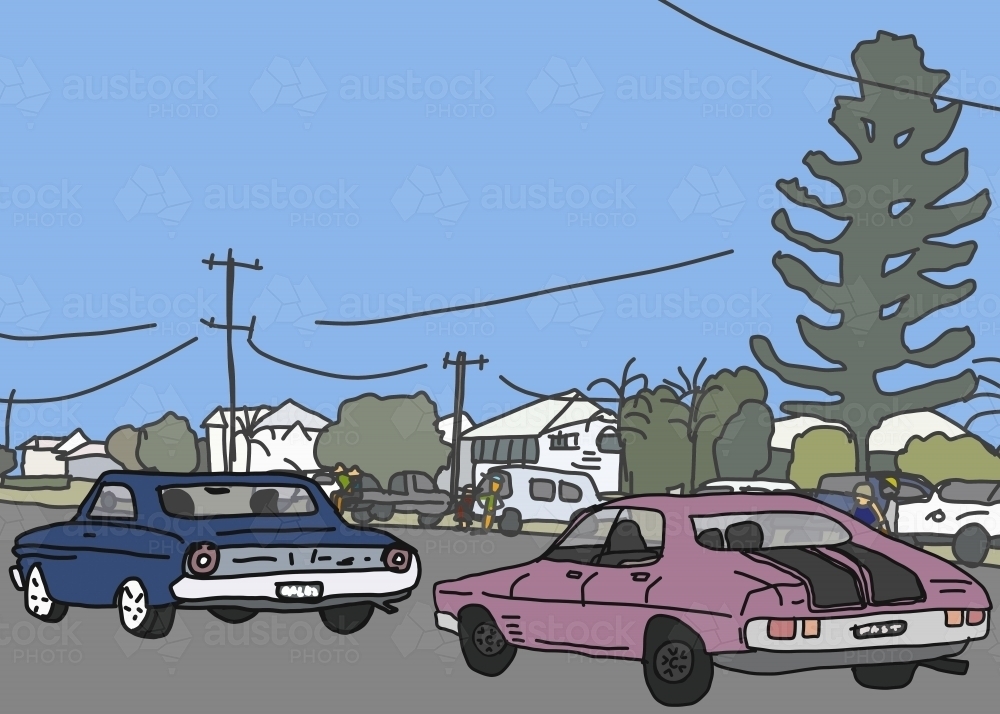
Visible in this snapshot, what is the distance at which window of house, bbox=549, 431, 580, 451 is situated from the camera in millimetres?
71356

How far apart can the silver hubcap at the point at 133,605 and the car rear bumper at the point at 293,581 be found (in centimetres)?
68

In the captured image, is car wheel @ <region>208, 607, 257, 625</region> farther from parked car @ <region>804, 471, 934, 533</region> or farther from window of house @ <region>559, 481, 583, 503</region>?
window of house @ <region>559, 481, 583, 503</region>

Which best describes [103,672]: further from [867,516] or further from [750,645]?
[867,516]

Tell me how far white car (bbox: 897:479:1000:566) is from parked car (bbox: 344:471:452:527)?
18.1 meters

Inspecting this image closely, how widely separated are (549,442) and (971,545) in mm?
46683

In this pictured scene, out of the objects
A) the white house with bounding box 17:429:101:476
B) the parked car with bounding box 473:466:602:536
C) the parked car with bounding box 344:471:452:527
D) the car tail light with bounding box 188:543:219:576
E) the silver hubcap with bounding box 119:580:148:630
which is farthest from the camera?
the white house with bounding box 17:429:101:476

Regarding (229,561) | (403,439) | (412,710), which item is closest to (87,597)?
(229,561)

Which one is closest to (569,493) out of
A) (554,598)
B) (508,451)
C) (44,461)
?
(554,598)

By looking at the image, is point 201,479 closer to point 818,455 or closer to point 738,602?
point 738,602

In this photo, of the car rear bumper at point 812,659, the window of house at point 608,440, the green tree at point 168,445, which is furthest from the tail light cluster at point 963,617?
the green tree at point 168,445

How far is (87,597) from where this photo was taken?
48.0 ft

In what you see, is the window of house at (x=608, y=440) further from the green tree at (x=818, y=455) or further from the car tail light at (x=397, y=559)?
the car tail light at (x=397, y=559)

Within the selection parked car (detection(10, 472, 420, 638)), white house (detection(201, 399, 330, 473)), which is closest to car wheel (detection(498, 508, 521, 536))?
parked car (detection(10, 472, 420, 638))

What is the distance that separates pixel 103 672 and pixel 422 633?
3579 millimetres
